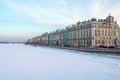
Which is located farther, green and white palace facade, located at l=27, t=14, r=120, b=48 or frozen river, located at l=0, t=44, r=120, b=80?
green and white palace facade, located at l=27, t=14, r=120, b=48

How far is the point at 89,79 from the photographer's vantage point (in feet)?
46.2

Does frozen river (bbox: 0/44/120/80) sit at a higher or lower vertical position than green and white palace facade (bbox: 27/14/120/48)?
lower

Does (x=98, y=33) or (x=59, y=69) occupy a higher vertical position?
(x=98, y=33)

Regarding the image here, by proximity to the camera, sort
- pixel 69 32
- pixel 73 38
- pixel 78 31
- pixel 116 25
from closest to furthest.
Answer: pixel 116 25 < pixel 78 31 < pixel 73 38 < pixel 69 32

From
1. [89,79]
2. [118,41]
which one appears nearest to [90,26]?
[118,41]

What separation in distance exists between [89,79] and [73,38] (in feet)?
225

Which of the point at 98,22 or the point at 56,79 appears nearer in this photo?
the point at 56,79

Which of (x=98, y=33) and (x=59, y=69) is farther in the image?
(x=98, y=33)

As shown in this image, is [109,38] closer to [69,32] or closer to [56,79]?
[69,32]

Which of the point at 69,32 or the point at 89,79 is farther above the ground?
the point at 69,32

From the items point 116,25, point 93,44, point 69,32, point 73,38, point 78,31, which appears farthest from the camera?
point 69,32

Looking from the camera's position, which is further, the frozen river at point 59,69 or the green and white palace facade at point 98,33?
the green and white palace facade at point 98,33

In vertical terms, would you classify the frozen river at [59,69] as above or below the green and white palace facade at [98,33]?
below

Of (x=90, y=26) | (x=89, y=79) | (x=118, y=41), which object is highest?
(x=90, y=26)
